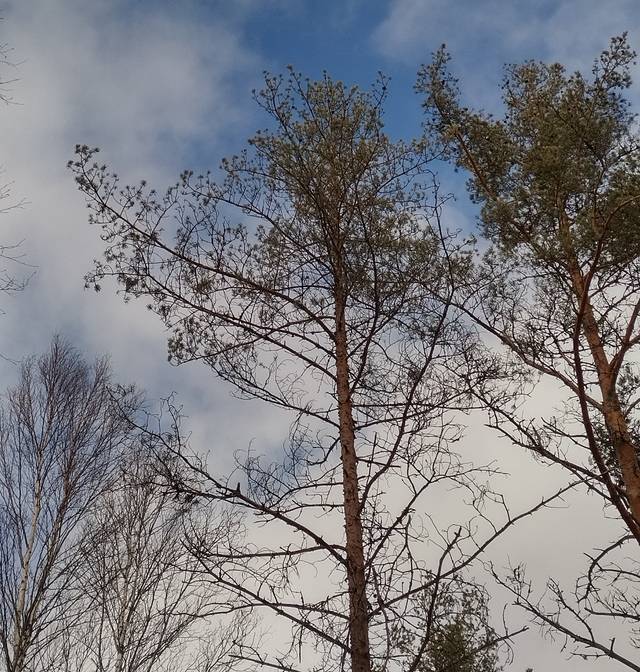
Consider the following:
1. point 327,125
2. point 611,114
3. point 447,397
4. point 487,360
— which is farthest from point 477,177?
point 447,397

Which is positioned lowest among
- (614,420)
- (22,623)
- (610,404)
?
(22,623)

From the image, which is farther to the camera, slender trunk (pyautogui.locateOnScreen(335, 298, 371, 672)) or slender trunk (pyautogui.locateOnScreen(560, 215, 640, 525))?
slender trunk (pyautogui.locateOnScreen(560, 215, 640, 525))

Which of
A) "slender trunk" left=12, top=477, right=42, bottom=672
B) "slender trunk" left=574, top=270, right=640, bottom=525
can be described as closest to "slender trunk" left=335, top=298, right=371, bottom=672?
"slender trunk" left=574, top=270, right=640, bottom=525

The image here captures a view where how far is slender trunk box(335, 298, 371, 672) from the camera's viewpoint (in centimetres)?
375

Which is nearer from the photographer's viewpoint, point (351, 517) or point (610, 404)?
point (351, 517)

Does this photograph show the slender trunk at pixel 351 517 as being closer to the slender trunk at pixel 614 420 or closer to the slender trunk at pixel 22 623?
the slender trunk at pixel 614 420

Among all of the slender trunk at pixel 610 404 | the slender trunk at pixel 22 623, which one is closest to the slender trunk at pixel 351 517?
the slender trunk at pixel 610 404

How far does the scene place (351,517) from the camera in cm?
422

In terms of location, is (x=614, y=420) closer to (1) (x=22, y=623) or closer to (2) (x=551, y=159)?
(2) (x=551, y=159)

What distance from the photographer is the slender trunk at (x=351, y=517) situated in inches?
147

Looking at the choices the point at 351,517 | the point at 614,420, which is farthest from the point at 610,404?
the point at 351,517

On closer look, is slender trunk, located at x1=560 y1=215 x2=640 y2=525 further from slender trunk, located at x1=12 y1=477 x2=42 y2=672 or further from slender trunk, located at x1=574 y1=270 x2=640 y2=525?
slender trunk, located at x1=12 y1=477 x2=42 y2=672

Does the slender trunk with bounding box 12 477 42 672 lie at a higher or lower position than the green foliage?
lower

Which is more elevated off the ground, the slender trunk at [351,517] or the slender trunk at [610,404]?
the slender trunk at [610,404]
